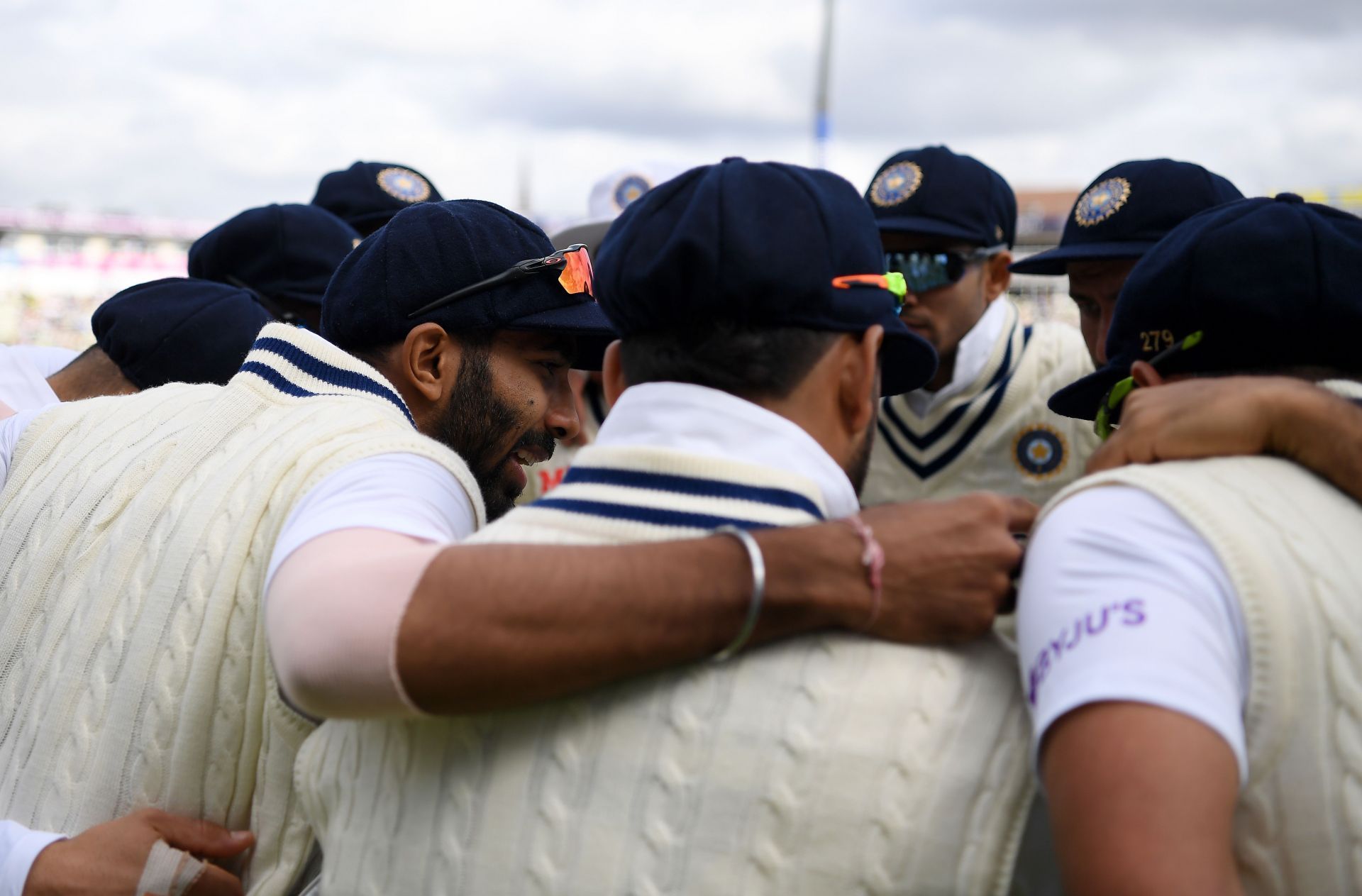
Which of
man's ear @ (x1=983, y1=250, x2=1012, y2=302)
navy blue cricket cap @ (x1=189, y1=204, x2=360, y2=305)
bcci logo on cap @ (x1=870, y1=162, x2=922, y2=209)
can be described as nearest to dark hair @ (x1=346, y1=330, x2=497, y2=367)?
navy blue cricket cap @ (x1=189, y1=204, x2=360, y2=305)

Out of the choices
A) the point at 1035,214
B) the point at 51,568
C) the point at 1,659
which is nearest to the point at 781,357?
the point at 51,568

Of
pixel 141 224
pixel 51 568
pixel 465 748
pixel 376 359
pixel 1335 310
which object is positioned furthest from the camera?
pixel 141 224

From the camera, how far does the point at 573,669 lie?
137cm

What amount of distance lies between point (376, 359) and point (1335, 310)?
5.77ft

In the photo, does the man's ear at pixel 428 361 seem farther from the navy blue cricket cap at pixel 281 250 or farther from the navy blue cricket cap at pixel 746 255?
the navy blue cricket cap at pixel 281 250

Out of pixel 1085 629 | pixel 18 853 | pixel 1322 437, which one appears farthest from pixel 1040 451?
pixel 18 853

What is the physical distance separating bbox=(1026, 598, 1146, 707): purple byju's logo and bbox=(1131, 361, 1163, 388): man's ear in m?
0.57

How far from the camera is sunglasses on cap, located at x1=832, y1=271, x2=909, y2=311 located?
5.02ft

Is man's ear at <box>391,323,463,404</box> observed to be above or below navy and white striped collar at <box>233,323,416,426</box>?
below

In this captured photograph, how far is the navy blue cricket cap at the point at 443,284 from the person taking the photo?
245 centimetres

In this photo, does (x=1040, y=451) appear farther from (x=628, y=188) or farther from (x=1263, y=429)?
(x=1263, y=429)

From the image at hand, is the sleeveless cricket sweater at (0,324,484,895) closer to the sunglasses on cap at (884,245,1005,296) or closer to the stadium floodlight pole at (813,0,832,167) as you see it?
the sunglasses on cap at (884,245,1005,296)

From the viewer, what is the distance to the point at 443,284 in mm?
2457

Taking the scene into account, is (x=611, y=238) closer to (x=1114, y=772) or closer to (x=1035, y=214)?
(x=1114, y=772)
